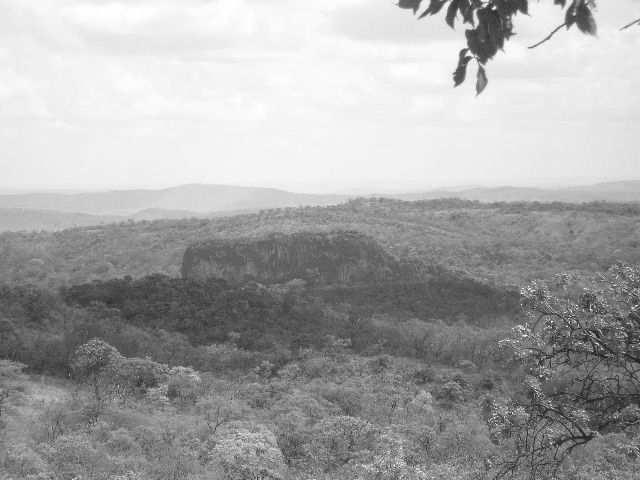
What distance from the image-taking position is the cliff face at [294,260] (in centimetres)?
2655

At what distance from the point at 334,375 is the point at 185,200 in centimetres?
15990

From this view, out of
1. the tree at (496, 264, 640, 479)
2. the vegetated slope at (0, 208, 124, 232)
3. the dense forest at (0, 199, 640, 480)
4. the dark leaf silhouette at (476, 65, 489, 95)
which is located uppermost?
the dark leaf silhouette at (476, 65, 489, 95)

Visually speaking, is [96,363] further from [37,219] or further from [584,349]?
[37,219]

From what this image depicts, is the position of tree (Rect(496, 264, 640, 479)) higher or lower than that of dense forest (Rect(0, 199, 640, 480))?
higher

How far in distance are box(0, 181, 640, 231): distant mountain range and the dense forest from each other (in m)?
76.0

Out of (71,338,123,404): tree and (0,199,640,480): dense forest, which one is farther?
(71,338,123,404): tree

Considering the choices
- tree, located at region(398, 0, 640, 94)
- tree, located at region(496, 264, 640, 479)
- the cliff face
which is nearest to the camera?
tree, located at region(398, 0, 640, 94)

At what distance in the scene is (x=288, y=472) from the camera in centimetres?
727

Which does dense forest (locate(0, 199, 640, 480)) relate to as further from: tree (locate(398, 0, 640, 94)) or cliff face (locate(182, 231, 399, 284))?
tree (locate(398, 0, 640, 94))

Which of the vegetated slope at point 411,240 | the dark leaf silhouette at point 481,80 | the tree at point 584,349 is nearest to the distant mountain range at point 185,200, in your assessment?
the vegetated slope at point 411,240

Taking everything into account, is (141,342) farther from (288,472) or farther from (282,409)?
(288,472)

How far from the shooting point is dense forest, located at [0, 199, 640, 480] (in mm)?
5328

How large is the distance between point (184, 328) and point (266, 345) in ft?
7.93

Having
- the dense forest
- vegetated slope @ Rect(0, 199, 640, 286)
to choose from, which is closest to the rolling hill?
vegetated slope @ Rect(0, 199, 640, 286)
